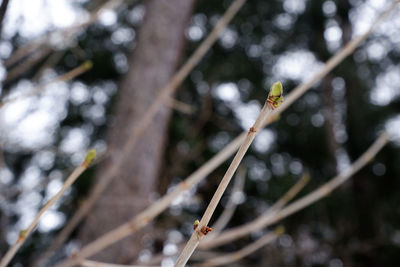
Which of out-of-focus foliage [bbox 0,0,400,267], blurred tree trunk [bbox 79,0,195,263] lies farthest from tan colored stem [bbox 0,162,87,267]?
out-of-focus foliage [bbox 0,0,400,267]

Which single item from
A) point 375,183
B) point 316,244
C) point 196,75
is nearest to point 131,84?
point 196,75

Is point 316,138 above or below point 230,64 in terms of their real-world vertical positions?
below

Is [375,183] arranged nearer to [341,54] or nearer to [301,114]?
[301,114]

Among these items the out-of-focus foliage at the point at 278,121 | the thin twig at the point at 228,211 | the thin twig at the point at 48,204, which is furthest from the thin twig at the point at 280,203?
the out-of-focus foliage at the point at 278,121

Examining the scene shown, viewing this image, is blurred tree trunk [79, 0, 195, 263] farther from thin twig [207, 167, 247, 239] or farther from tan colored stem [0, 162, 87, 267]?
tan colored stem [0, 162, 87, 267]

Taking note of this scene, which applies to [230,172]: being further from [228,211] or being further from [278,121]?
[278,121]

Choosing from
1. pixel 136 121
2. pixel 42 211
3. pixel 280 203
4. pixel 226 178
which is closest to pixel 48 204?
pixel 42 211

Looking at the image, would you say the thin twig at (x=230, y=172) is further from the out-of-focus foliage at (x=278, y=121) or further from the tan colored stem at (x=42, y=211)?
the out-of-focus foliage at (x=278, y=121)
